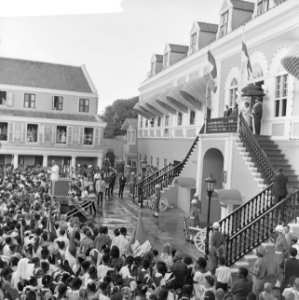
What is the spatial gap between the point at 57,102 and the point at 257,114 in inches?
720

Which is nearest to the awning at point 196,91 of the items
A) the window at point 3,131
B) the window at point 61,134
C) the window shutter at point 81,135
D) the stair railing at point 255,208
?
the stair railing at point 255,208

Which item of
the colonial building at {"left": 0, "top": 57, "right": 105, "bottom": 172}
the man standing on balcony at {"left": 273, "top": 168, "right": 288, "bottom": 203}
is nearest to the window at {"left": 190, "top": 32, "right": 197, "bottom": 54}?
the colonial building at {"left": 0, "top": 57, "right": 105, "bottom": 172}

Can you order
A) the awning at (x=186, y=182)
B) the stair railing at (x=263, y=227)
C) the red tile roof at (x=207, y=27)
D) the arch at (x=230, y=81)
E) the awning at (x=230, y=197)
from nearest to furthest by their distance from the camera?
the stair railing at (x=263, y=227) → the awning at (x=230, y=197) → the arch at (x=230, y=81) → the awning at (x=186, y=182) → the red tile roof at (x=207, y=27)

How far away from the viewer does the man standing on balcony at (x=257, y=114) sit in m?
12.5

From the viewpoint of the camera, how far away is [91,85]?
29641mm

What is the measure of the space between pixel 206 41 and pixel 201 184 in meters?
7.11

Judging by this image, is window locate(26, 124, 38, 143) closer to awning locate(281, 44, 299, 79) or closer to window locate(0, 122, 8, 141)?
window locate(0, 122, 8, 141)

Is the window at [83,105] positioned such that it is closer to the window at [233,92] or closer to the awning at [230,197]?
the window at [233,92]

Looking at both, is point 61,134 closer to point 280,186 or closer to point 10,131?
point 10,131

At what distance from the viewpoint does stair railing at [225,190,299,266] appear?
859 cm

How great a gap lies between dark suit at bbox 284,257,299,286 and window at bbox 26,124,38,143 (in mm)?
22453

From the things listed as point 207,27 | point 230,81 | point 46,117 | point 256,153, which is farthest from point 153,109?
point 256,153

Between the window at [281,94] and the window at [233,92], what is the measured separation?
2.42 meters

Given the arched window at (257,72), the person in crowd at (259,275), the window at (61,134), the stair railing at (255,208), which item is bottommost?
the person in crowd at (259,275)
